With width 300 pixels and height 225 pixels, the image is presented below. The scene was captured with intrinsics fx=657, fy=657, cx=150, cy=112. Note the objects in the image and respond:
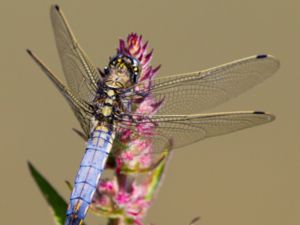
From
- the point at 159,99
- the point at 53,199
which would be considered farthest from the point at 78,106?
the point at 53,199

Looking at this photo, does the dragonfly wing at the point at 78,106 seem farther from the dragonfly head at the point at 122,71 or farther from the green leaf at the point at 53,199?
the green leaf at the point at 53,199

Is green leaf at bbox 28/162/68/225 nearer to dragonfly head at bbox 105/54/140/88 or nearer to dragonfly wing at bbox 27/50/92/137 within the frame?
dragonfly wing at bbox 27/50/92/137

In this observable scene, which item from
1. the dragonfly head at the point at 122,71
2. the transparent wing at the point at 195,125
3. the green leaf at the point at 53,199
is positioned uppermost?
the dragonfly head at the point at 122,71

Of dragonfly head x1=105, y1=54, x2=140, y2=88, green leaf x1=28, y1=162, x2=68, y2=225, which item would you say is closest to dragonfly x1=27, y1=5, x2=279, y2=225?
dragonfly head x1=105, y1=54, x2=140, y2=88

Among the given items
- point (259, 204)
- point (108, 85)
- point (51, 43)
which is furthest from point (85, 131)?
point (51, 43)

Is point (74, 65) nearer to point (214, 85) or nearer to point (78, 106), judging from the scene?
point (78, 106)

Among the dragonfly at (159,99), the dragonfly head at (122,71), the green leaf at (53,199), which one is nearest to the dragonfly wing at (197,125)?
the dragonfly at (159,99)

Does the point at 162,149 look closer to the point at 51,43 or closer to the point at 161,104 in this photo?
the point at 161,104
